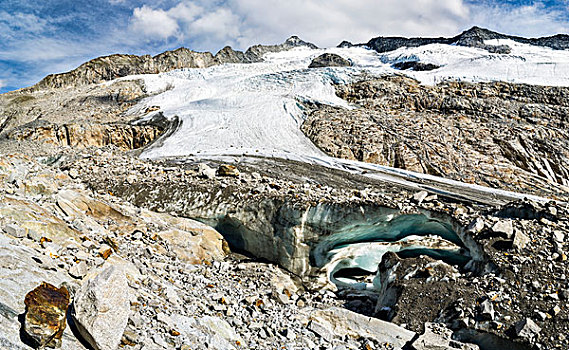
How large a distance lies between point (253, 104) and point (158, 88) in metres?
14.1

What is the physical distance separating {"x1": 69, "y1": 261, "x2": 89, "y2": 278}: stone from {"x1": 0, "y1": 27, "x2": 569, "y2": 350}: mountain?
0.8 inches

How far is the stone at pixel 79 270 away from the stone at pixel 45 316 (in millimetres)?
1034

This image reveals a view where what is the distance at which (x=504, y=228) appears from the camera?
22.0 feet

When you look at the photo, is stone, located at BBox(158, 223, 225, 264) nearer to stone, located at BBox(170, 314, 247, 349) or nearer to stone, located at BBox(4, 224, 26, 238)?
stone, located at BBox(170, 314, 247, 349)

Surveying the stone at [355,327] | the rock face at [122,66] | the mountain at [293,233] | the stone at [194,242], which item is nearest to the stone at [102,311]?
the mountain at [293,233]

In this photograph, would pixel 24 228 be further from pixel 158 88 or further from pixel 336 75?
pixel 158 88

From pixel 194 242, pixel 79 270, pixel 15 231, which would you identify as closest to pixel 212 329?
pixel 79 270

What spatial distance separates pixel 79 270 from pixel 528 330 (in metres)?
6.73

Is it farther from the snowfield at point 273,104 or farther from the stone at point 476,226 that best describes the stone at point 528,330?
the snowfield at point 273,104

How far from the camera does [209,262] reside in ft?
26.9

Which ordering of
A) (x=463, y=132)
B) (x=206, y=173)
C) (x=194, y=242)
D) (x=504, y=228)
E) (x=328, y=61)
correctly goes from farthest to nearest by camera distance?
1. (x=328, y=61)
2. (x=463, y=132)
3. (x=206, y=173)
4. (x=194, y=242)
5. (x=504, y=228)

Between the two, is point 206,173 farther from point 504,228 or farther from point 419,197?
point 504,228

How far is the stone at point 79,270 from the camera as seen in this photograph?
4.52 metres

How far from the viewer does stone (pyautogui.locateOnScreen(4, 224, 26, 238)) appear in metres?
4.71
